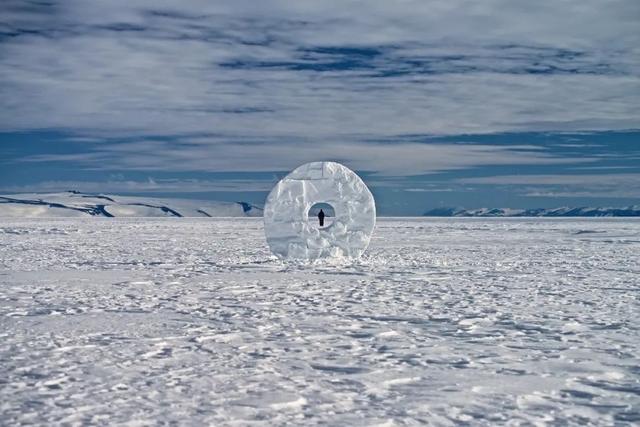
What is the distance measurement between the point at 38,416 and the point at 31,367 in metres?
1.39

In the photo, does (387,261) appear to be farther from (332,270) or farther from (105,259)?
(105,259)

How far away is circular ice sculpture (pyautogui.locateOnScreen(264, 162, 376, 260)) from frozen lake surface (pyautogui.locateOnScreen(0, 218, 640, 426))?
8.02 ft

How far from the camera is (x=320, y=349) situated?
248 inches

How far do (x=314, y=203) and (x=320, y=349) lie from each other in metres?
8.14

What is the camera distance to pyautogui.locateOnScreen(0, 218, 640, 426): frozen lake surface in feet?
14.8

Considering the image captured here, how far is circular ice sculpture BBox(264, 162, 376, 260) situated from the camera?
14.6 m

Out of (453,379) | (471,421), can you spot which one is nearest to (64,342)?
(453,379)

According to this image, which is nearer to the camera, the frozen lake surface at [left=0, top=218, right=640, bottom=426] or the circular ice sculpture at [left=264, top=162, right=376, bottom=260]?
the frozen lake surface at [left=0, top=218, right=640, bottom=426]

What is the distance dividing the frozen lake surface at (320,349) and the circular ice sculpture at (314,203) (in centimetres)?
245

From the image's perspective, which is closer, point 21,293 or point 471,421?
point 471,421

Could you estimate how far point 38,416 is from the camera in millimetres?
4312

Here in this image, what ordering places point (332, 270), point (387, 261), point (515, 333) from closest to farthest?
1. point (515, 333)
2. point (332, 270)
3. point (387, 261)

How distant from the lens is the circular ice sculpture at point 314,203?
1457 cm

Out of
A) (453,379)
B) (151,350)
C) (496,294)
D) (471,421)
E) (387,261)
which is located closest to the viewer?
(471,421)
